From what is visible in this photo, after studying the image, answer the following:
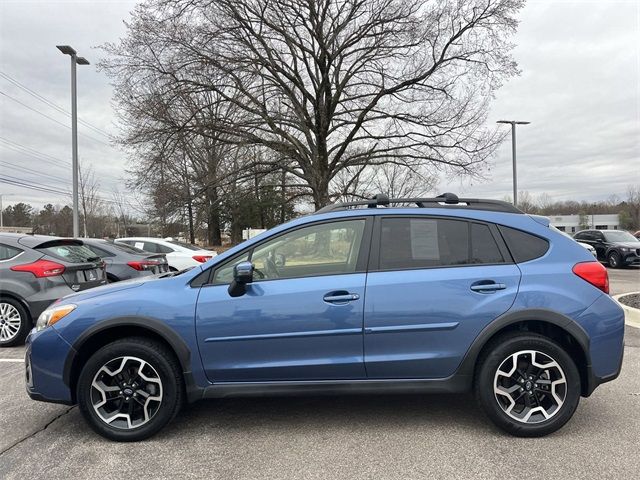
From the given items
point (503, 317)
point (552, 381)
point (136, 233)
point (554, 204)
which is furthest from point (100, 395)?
point (554, 204)

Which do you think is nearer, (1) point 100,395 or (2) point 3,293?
(1) point 100,395

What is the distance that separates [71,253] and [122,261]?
1839 millimetres

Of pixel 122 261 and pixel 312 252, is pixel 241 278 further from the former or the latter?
pixel 122 261

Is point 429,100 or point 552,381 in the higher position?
point 429,100

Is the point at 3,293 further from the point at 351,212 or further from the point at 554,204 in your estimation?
the point at 554,204

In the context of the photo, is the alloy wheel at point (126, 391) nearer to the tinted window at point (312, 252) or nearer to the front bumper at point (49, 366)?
the front bumper at point (49, 366)

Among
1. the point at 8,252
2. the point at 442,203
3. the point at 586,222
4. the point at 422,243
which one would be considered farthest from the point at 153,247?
the point at 586,222

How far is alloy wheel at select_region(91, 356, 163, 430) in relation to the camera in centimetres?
353

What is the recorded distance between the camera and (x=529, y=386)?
3.51 meters

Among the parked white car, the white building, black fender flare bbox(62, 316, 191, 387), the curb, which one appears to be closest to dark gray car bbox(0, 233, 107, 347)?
black fender flare bbox(62, 316, 191, 387)

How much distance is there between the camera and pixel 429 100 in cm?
2130

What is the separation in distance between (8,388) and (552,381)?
5.07 meters

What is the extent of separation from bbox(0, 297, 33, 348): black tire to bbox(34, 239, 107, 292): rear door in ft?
2.24

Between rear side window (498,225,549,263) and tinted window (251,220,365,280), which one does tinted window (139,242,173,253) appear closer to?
tinted window (251,220,365,280)
